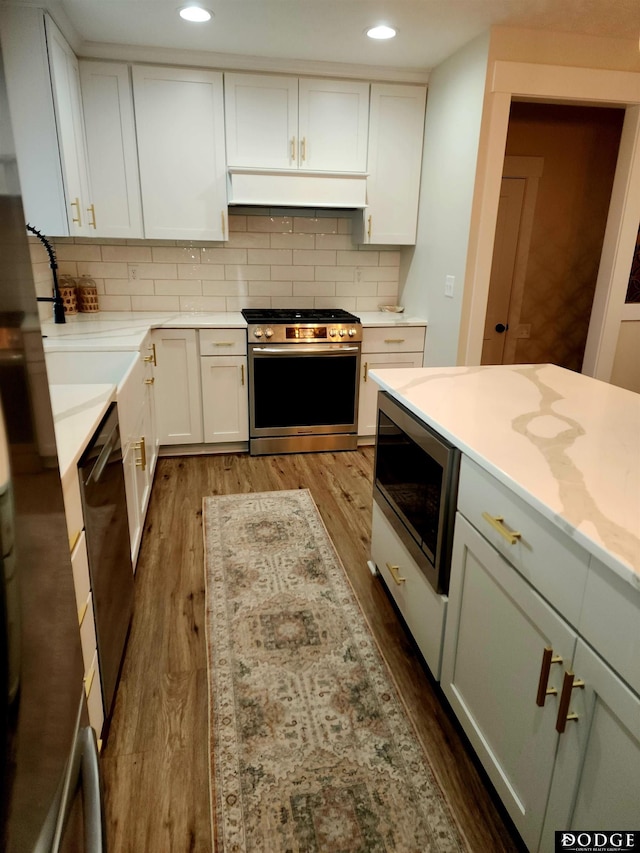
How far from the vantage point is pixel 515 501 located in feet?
4.14

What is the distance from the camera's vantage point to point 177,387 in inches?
142

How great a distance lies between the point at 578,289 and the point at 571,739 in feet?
13.4

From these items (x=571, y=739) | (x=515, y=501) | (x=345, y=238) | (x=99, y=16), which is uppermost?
(x=99, y=16)

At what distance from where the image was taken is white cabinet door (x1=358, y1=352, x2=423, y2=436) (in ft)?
12.6

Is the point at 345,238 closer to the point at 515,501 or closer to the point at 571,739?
the point at 515,501

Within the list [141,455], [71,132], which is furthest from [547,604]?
[71,132]

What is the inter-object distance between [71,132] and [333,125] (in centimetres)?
161

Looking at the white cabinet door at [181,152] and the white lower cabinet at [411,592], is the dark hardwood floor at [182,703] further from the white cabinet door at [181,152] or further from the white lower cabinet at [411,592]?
the white cabinet door at [181,152]

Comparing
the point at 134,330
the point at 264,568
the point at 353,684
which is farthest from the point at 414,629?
the point at 134,330

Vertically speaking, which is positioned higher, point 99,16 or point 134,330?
point 99,16

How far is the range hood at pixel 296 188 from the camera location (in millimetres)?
3520

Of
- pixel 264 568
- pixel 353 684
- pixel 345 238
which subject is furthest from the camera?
pixel 345 238

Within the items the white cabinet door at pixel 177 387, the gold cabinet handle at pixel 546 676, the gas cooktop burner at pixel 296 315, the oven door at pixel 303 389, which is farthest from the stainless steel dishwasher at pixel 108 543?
the gas cooktop burner at pixel 296 315

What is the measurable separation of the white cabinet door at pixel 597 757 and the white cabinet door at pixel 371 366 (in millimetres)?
2823
